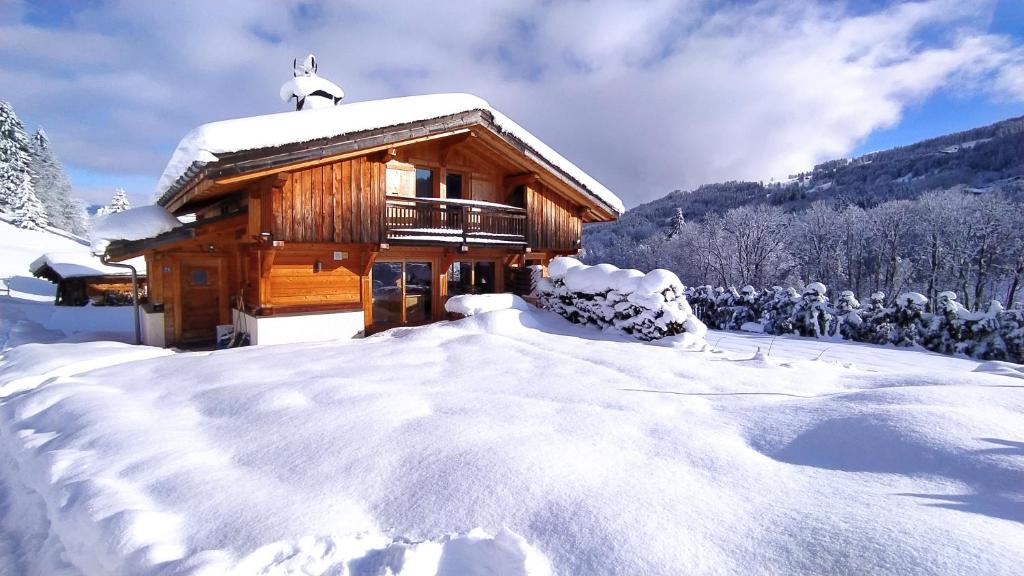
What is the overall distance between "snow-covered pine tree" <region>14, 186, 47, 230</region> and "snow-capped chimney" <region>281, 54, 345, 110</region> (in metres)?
47.5

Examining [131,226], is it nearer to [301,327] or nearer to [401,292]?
[301,327]

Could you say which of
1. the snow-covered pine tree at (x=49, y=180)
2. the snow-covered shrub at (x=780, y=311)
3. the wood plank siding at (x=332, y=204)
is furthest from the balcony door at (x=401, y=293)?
the snow-covered pine tree at (x=49, y=180)

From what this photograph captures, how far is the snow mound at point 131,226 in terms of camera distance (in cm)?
978

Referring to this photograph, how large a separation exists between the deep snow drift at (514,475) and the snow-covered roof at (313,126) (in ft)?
14.8

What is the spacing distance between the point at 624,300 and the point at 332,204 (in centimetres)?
777

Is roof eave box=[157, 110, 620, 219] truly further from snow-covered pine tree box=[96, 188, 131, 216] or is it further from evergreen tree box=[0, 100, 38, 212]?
snow-covered pine tree box=[96, 188, 131, 216]

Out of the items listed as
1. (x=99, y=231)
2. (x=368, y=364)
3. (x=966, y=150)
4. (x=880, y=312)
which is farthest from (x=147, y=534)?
(x=966, y=150)

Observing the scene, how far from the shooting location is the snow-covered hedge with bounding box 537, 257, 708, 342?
1016cm

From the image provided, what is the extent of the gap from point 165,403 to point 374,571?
4.92m

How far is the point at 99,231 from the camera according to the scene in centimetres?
977

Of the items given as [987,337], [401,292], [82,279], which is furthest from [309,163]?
[82,279]

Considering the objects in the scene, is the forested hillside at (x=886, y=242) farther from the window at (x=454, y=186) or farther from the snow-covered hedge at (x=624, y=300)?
the window at (x=454, y=186)

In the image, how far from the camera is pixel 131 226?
9.91 meters

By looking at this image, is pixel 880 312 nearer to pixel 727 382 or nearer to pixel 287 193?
pixel 727 382
